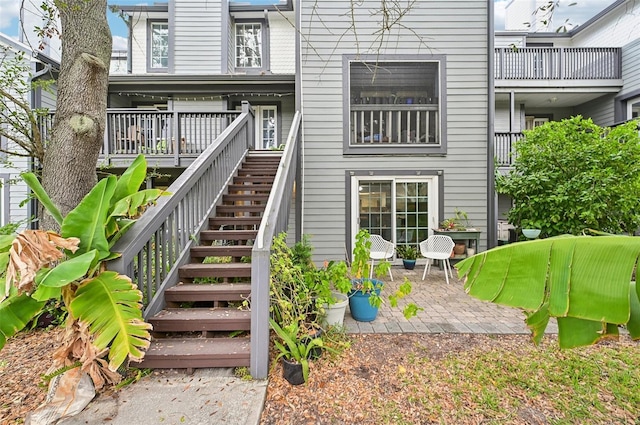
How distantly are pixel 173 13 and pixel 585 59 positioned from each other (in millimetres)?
13706

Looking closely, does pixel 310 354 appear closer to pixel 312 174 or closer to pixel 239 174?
pixel 239 174

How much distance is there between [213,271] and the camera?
3500 millimetres

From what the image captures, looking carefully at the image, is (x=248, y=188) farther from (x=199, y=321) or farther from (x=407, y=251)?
(x=407, y=251)

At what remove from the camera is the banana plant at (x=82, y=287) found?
1905 millimetres

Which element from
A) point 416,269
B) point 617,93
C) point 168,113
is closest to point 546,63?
point 617,93

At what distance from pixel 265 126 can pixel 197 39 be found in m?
3.91

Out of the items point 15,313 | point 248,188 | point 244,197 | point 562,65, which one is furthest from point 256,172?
point 562,65

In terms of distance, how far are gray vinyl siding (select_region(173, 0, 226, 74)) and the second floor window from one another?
112cm

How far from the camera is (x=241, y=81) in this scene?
27.0 feet

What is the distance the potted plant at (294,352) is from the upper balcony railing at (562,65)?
10.8m

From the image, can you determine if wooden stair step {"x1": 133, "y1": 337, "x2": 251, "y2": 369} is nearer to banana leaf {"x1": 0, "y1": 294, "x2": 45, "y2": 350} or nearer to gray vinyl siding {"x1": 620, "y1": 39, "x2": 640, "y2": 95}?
banana leaf {"x1": 0, "y1": 294, "x2": 45, "y2": 350}

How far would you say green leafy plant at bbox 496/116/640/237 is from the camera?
Answer: 18.2 feet

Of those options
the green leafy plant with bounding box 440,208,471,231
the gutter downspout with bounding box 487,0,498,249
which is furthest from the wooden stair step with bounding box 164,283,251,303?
the gutter downspout with bounding box 487,0,498,249

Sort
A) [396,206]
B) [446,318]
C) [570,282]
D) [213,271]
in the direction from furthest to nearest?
[396,206] < [446,318] < [213,271] < [570,282]
